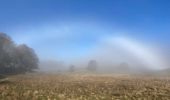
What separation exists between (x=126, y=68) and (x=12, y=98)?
170044 millimetres

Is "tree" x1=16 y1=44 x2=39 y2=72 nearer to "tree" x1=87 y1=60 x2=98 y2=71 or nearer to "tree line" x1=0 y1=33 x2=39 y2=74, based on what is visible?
"tree line" x1=0 y1=33 x2=39 y2=74

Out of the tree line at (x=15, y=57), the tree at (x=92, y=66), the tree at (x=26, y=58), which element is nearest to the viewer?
the tree line at (x=15, y=57)

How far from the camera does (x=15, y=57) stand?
91812mm

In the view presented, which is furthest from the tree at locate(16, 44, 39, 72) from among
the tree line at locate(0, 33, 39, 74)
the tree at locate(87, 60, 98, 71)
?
the tree at locate(87, 60, 98, 71)

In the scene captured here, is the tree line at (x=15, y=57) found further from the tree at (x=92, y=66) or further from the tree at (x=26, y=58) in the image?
the tree at (x=92, y=66)

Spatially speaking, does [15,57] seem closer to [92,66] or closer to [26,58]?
[26,58]

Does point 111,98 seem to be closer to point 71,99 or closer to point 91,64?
point 71,99

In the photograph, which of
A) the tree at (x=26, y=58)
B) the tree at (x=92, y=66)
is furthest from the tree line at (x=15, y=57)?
the tree at (x=92, y=66)

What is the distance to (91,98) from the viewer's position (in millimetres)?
25297

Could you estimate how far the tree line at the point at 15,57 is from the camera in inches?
3472

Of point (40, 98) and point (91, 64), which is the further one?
point (91, 64)

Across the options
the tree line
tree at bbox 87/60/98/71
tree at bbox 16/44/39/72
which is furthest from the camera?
tree at bbox 87/60/98/71

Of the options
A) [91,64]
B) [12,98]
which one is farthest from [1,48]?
[91,64]

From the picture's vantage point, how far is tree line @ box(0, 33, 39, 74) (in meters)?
88.2
